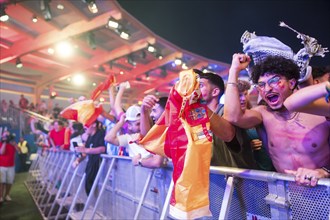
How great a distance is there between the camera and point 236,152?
1848mm

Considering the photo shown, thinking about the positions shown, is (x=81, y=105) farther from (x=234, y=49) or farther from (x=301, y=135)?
(x=234, y=49)

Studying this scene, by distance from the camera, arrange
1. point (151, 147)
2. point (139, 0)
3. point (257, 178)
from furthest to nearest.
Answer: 1. point (139, 0)
2. point (151, 147)
3. point (257, 178)

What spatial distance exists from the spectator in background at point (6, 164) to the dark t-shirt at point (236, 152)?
6.54 meters

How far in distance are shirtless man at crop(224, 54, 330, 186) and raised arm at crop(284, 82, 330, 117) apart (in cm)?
42

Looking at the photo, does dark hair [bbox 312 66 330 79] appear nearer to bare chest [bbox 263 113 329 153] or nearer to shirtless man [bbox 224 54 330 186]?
shirtless man [bbox 224 54 330 186]

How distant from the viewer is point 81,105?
3.98 m

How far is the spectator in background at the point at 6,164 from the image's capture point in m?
6.94

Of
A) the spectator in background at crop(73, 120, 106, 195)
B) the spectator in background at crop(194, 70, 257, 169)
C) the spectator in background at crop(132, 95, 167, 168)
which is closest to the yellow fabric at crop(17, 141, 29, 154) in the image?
the spectator in background at crop(73, 120, 106, 195)

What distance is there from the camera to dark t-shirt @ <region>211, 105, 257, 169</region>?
1820 millimetres


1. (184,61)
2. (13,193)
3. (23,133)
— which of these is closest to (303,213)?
(13,193)

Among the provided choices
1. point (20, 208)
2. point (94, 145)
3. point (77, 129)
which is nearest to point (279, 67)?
point (94, 145)

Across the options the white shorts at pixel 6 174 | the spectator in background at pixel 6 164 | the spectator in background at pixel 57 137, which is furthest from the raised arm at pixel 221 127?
the spectator in background at pixel 57 137

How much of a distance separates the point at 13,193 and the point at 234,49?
9.17 meters

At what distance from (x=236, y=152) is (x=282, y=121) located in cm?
36
